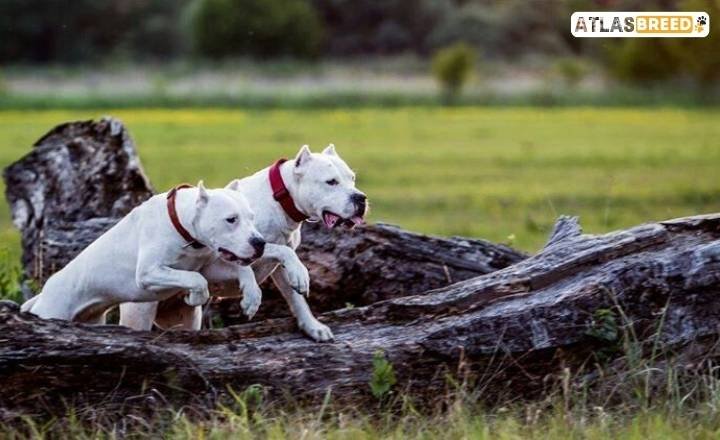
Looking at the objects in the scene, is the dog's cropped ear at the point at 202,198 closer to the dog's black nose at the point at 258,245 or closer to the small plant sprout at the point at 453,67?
the dog's black nose at the point at 258,245

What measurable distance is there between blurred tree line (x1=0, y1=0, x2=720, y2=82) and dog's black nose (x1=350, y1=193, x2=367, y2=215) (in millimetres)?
29538

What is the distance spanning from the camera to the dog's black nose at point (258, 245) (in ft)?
22.8

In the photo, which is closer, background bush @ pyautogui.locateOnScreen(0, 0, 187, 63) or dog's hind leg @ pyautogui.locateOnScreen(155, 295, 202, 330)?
dog's hind leg @ pyautogui.locateOnScreen(155, 295, 202, 330)

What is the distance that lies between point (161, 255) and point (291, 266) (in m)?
0.63

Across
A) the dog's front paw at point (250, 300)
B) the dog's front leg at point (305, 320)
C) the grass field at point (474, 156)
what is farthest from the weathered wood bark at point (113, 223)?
the grass field at point (474, 156)

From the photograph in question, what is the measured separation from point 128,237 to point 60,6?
117 feet

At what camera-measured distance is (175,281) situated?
280 inches

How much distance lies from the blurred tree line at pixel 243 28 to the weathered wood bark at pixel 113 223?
27.5 metres

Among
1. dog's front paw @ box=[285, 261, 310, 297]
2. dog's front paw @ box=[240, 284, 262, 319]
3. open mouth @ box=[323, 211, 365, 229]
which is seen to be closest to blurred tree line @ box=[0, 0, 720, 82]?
open mouth @ box=[323, 211, 365, 229]

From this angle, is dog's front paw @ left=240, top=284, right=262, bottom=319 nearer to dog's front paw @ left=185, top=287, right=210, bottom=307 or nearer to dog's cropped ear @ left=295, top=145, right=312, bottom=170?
dog's front paw @ left=185, top=287, right=210, bottom=307

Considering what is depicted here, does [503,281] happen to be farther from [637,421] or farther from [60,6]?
[60,6]

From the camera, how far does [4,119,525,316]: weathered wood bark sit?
8797mm

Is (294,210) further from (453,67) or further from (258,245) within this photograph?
(453,67)

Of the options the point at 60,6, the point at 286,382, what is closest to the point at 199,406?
the point at 286,382
